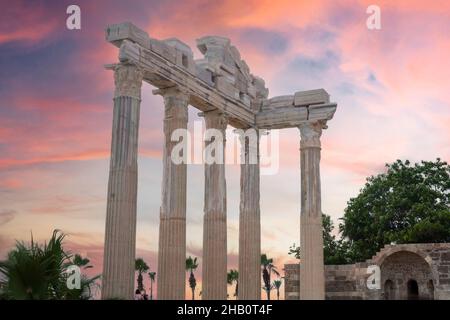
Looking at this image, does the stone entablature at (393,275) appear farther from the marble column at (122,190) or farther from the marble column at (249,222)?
the marble column at (122,190)

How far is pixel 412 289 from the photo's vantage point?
1672 inches

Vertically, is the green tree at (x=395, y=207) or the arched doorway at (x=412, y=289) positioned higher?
the green tree at (x=395, y=207)

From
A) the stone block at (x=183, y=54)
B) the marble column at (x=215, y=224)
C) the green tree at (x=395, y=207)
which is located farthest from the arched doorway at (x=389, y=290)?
the stone block at (x=183, y=54)

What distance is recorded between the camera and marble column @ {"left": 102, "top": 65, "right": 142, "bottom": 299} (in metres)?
22.5

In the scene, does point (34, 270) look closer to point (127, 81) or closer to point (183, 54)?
point (127, 81)

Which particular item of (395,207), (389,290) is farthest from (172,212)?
(395,207)

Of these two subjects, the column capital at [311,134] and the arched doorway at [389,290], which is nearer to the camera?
the column capital at [311,134]

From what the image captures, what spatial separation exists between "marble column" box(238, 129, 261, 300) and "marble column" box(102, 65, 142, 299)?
1078cm

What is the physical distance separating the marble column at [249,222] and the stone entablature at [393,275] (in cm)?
849

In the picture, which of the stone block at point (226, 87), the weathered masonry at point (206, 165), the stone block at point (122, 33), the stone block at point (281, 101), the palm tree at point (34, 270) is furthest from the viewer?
the stone block at point (281, 101)

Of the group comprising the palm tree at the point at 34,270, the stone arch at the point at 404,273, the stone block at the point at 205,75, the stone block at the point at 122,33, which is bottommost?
the palm tree at the point at 34,270

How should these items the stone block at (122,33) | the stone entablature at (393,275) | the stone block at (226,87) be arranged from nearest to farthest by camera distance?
the stone block at (122,33) < the stone block at (226,87) < the stone entablature at (393,275)

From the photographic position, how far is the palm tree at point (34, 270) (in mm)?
13180

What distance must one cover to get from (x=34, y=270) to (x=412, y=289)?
34.0 meters
